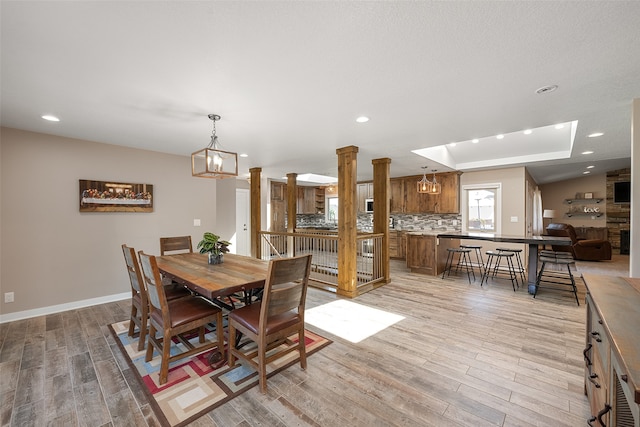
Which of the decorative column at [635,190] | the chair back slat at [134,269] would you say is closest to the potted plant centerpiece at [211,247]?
the chair back slat at [134,269]

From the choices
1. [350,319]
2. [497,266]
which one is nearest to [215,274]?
[350,319]

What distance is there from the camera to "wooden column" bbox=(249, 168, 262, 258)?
6.15 metres

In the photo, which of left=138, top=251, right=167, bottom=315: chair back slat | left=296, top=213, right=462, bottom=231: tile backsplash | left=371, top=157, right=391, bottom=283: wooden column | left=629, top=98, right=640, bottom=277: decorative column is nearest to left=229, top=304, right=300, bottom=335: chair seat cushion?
left=138, top=251, right=167, bottom=315: chair back slat

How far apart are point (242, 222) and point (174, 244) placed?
158 inches

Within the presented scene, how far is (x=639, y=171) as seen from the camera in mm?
2326

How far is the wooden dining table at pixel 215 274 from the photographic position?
6.63 feet

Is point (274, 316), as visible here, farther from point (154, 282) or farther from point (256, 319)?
point (154, 282)

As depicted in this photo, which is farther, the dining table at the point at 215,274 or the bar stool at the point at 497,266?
the bar stool at the point at 497,266

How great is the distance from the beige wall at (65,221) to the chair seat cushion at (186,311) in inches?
93.7

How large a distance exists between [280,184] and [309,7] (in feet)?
24.7

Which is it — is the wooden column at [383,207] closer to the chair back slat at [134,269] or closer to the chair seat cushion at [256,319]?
the chair seat cushion at [256,319]

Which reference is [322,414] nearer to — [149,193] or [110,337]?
[110,337]

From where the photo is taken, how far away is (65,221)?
11.7 ft

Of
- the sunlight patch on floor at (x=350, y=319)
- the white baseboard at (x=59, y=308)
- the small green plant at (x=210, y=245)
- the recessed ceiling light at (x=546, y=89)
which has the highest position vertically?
the recessed ceiling light at (x=546, y=89)
